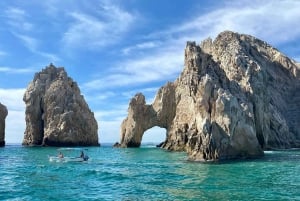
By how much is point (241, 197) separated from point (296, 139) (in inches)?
3422

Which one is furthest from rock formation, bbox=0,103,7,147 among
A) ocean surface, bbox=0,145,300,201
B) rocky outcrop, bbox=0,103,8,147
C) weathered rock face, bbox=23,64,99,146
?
ocean surface, bbox=0,145,300,201

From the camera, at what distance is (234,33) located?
118 m

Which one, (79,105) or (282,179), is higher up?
(79,105)

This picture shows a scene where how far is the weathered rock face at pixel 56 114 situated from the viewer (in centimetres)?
13575

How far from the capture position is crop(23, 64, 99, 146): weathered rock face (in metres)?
Result: 136

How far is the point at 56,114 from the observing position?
138125 millimetres

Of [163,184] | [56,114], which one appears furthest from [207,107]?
[56,114]

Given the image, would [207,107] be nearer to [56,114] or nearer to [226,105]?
[226,105]

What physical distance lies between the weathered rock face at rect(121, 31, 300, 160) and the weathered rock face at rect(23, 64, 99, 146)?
2072 centimetres

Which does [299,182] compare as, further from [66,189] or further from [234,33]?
[234,33]

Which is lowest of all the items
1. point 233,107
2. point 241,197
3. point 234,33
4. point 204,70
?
point 241,197

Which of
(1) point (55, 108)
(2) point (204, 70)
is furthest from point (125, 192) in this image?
(1) point (55, 108)

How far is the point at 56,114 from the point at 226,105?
8906cm

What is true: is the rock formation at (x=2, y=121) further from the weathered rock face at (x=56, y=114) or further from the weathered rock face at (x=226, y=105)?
the weathered rock face at (x=226, y=105)
